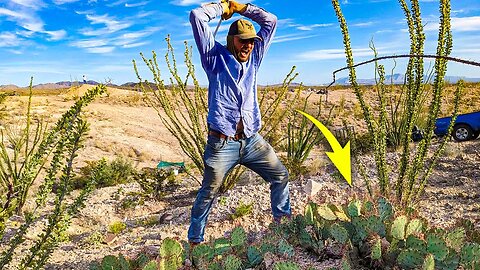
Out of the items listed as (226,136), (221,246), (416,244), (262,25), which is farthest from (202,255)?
(262,25)

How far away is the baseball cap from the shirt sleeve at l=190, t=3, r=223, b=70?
0.66 feet

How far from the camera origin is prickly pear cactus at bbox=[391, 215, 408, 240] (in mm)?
3516

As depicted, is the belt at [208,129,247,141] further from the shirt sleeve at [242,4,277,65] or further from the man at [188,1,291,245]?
the shirt sleeve at [242,4,277,65]

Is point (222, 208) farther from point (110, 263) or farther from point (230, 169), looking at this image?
point (110, 263)

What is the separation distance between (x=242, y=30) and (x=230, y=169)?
1.18m

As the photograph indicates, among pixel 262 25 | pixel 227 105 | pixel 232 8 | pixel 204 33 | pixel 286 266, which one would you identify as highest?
pixel 232 8

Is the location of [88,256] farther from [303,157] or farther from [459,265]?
[303,157]

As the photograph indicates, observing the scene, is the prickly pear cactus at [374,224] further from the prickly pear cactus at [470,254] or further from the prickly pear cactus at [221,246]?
the prickly pear cactus at [221,246]

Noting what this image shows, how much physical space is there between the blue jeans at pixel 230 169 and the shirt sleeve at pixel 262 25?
77 cm

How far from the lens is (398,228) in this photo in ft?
11.6

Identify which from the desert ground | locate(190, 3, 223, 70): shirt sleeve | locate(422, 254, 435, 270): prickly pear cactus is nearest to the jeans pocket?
locate(190, 3, 223, 70): shirt sleeve

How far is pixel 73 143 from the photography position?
291 centimetres

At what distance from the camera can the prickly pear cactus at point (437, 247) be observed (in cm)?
321

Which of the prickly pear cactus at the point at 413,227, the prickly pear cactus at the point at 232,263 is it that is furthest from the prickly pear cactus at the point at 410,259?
the prickly pear cactus at the point at 232,263
